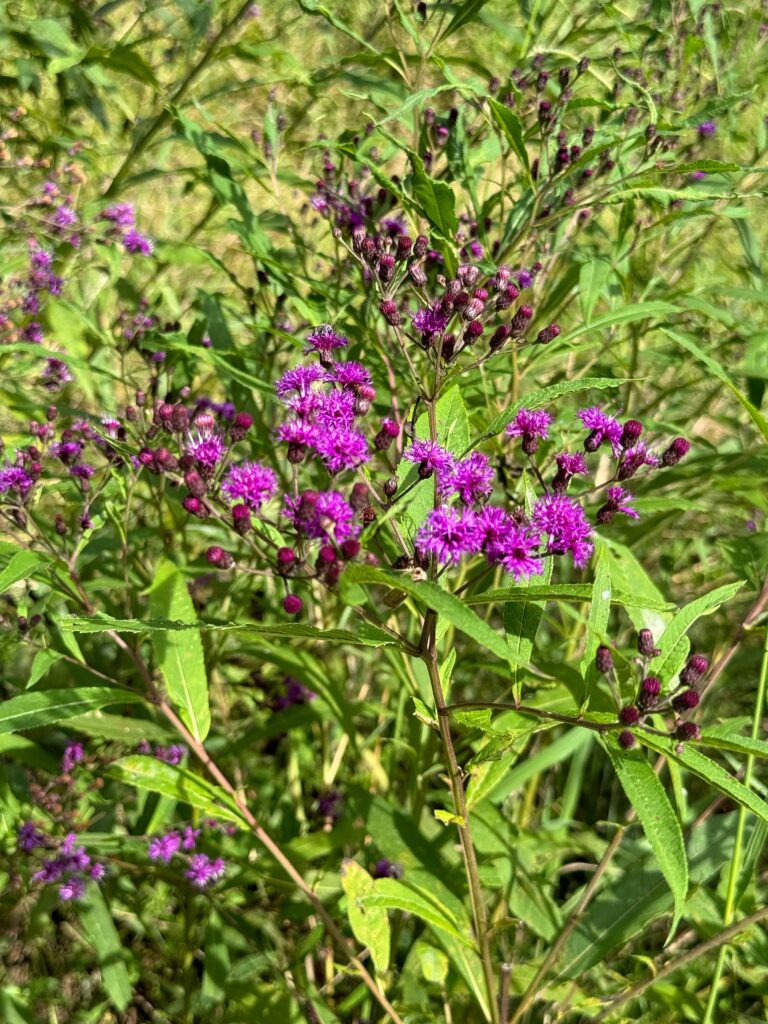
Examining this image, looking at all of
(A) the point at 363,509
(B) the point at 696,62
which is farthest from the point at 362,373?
(B) the point at 696,62

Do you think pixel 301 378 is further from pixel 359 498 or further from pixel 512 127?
pixel 512 127

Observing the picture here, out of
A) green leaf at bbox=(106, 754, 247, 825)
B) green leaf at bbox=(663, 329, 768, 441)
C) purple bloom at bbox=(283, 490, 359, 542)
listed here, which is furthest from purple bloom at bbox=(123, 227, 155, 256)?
green leaf at bbox=(663, 329, 768, 441)

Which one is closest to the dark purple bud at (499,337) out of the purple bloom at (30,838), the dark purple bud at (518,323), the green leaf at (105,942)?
the dark purple bud at (518,323)

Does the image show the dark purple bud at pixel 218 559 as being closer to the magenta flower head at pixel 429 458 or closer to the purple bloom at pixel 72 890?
the magenta flower head at pixel 429 458

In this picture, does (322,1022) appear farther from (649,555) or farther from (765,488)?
(649,555)

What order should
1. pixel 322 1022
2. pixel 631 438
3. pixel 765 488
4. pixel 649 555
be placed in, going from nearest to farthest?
pixel 631 438 < pixel 322 1022 < pixel 765 488 < pixel 649 555

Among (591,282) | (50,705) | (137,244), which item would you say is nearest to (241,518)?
(50,705)
